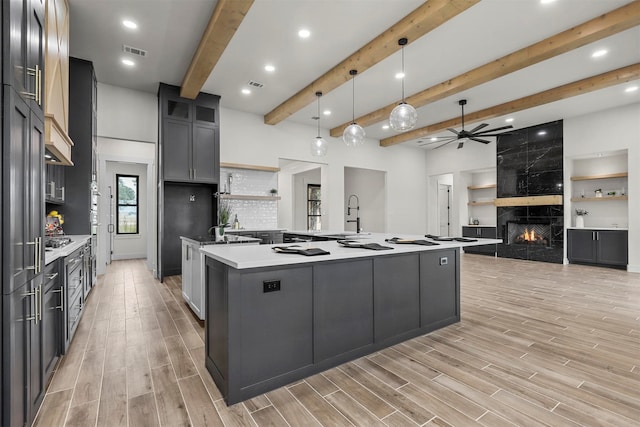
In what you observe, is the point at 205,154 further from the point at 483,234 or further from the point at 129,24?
the point at 483,234

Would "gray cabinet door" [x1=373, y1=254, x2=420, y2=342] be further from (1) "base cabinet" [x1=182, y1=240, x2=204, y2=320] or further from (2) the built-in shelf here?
(2) the built-in shelf

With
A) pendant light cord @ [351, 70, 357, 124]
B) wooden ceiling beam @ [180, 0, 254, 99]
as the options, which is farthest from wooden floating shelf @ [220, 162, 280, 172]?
pendant light cord @ [351, 70, 357, 124]

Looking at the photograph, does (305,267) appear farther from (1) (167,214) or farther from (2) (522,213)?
(2) (522,213)

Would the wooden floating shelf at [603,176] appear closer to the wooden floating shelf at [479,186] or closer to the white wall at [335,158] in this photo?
the wooden floating shelf at [479,186]

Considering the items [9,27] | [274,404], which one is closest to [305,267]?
[274,404]

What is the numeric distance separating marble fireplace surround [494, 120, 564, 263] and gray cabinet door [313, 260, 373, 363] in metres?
7.08

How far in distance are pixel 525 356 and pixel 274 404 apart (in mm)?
2062

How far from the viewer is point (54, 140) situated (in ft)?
8.64

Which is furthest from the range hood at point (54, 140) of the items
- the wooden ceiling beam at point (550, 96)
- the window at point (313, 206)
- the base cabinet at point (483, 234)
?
the base cabinet at point (483, 234)

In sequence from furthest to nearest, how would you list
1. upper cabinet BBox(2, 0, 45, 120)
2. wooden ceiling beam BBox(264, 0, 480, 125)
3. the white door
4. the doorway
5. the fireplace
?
the white door, the doorway, the fireplace, wooden ceiling beam BBox(264, 0, 480, 125), upper cabinet BBox(2, 0, 45, 120)

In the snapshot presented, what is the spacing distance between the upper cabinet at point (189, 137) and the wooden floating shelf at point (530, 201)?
23.7ft

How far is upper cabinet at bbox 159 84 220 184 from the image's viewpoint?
17.6 ft

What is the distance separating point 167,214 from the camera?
575 centimetres

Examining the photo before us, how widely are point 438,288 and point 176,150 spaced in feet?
15.7
